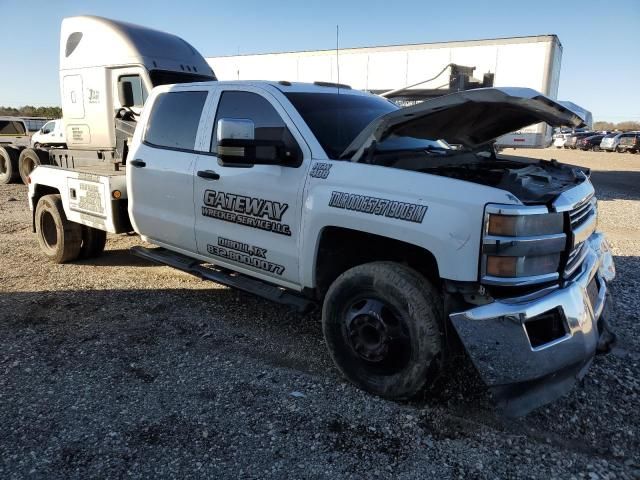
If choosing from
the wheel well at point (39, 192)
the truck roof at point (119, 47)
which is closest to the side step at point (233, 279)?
the wheel well at point (39, 192)

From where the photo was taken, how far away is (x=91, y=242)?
6.12 m

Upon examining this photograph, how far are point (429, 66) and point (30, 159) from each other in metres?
11.5

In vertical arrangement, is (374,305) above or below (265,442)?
above

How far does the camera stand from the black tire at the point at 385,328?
2.86 meters

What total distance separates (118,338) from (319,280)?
176 cm

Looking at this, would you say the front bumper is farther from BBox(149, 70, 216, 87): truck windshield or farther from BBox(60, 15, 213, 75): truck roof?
BBox(60, 15, 213, 75): truck roof

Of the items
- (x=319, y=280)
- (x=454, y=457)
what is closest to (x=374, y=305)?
(x=319, y=280)

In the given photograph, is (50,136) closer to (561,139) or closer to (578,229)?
(578,229)

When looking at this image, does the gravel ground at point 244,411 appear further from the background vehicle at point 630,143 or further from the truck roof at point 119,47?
the background vehicle at point 630,143

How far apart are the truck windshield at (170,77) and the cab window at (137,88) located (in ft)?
0.60

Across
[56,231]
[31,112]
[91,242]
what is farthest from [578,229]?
[31,112]

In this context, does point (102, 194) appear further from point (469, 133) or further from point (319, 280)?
point (469, 133)

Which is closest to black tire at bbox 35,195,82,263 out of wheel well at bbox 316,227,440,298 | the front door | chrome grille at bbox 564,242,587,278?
the front door

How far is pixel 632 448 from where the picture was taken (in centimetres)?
269
